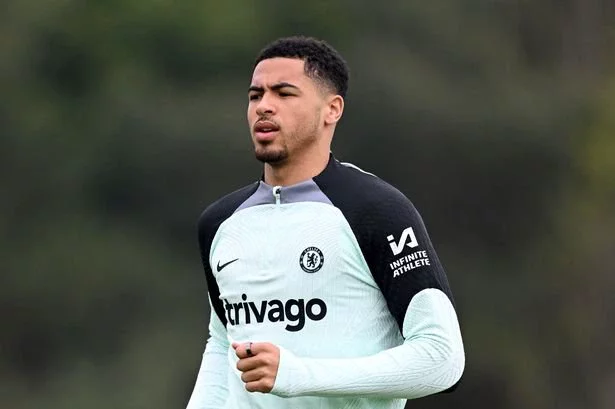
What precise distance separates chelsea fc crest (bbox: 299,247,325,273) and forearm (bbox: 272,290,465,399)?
0.26 meters

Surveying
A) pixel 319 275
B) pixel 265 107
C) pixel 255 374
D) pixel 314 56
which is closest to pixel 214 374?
pixel 319 275

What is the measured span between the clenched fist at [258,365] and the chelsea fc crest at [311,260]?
325mm

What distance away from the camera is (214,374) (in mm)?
5105

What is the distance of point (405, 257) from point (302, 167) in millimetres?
413

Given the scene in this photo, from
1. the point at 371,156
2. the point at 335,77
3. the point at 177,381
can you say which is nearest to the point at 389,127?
the point at 371,156

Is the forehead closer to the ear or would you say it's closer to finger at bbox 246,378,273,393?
the ear

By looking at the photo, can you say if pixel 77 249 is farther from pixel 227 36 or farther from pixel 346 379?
pixel 346 379

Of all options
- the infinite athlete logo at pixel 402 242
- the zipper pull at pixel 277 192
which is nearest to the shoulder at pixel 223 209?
the zipper pull at pixel 277 192

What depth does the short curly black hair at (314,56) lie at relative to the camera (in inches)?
193

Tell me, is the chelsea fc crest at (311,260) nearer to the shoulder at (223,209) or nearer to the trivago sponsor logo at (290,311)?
the trivago sponsor logo at (290,311)

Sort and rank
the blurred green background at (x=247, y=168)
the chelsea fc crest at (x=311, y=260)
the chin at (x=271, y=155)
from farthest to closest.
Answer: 1. the blurred green background at (x=247, y=168)
2. the chin at (x=271, y=155)
3. the chelsea fc crest at (x=311, y=260)

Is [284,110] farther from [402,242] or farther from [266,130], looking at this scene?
[402,242]

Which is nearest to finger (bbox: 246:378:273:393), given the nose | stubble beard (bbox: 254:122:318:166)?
stubble beard (bbox: 254:122:318:166)

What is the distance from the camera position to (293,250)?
15.7 feet
